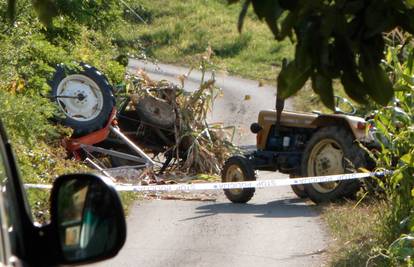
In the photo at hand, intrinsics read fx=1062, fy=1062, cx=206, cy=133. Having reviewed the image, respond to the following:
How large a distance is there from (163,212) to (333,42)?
29.3 ft

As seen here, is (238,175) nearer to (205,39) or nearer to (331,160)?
(331,160)

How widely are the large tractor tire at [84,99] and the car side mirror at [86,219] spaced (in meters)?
10.3

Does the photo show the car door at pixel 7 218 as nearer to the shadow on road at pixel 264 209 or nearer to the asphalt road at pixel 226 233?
the asphalt road at pixel 226 233

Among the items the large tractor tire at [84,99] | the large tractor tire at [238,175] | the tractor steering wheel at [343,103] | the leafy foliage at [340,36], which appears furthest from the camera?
the large tractor tire at [84,99]

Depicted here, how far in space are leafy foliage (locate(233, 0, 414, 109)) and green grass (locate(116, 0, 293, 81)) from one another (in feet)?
93.6

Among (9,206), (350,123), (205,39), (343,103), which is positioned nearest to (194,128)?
(343,103)

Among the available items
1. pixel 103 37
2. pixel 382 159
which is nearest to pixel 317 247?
pixel 382 159

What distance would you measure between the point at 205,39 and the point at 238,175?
27.8 metres

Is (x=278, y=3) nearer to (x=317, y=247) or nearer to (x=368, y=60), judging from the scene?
(x=368, y=60)

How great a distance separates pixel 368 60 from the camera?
3.10 metres

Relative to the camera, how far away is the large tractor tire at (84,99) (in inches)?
544

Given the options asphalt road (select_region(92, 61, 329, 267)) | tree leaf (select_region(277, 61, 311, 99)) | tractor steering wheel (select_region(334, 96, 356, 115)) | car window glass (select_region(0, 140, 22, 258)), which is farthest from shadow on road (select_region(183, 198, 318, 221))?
tree leaf (select_region(277, 61, 311, 99))

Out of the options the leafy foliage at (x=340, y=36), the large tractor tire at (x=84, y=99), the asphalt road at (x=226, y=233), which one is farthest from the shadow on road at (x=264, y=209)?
the leafy foliage at (x=340, y=36)

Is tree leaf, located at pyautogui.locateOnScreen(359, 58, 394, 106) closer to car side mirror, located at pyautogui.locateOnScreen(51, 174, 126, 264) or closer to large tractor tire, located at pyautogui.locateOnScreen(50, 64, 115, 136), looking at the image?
car side mirror, located at pyautogui.locateOnScreen(51, 174, 126, 264)
